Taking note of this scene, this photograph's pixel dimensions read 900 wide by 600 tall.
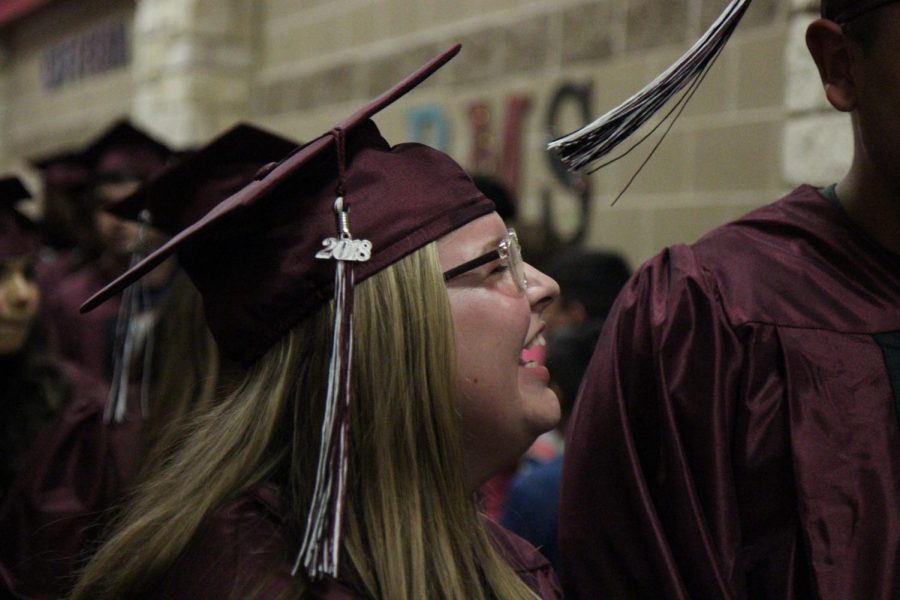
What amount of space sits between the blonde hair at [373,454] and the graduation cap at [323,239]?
0.04 m

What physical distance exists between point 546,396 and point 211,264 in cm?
48

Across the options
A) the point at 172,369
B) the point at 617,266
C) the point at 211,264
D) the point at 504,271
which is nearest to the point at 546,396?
the point at 504,271

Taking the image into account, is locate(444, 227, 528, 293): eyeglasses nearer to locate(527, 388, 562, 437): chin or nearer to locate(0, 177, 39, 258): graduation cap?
locate(527, 388, 562, 437): chin

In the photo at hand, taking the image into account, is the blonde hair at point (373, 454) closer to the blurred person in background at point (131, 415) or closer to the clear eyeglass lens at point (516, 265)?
the clear eyeglass lens at point (516, 265)

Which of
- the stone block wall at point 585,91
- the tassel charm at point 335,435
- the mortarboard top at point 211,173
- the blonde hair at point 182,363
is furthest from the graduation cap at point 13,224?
the tassel charm at point 335,435

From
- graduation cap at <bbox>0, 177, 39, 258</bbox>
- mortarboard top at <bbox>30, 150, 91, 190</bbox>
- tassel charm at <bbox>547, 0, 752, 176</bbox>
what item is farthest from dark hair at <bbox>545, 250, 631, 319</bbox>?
mortarboard top at <bbox>30, 150, 91, 190</bbox>

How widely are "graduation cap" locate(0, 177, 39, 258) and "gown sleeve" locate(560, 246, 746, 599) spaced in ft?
7.20

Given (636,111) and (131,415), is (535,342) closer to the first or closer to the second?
(636,111)

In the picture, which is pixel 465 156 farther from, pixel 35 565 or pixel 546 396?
pixel 546 396

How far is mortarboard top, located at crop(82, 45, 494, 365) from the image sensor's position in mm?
1529

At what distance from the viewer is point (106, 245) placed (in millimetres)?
5277

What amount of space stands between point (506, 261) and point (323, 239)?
0.26 metres

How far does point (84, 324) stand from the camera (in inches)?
211

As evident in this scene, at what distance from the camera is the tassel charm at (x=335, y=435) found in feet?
4.60
